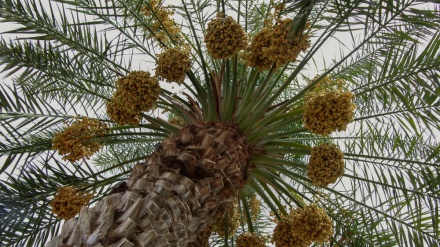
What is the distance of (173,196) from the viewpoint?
3.01 metres

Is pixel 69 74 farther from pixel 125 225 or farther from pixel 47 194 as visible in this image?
pixel 125 225

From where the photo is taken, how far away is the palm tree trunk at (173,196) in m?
2.52

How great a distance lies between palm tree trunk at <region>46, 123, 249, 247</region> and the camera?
2.52m

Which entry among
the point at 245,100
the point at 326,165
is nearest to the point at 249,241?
the point at 326,165

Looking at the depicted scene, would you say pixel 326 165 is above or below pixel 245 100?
below

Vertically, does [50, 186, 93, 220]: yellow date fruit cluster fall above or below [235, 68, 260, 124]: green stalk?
below

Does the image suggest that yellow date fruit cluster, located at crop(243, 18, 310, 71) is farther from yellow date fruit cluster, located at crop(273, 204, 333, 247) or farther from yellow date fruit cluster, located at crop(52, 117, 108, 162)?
yellow date fruit cluster, located at crop(52, 117, 108, 162)

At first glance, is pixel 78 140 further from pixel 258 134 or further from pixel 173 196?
pixel 258 134

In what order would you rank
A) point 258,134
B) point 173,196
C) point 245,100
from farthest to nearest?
1. point 245,100
2. point 258,134
3. point 173,196

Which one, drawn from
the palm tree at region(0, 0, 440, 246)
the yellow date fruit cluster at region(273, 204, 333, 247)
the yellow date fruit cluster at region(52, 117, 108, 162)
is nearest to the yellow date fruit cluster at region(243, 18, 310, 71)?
the palm tree at region(0, 0, 440, 246)

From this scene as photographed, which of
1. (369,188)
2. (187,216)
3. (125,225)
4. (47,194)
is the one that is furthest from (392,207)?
(47,194)

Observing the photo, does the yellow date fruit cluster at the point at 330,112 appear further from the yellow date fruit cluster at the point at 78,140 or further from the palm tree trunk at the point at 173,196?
the yellow date fruit cluster at the point at 78,140

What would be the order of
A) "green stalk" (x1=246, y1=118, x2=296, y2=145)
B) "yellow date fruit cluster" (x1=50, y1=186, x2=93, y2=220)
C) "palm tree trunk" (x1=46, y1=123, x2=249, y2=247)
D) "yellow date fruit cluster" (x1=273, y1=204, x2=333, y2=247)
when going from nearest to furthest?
"palm tree trunk" (x1=46, y1=123, x2=249, y2=247) → "yellow date fruit cluster" (x1=50, y1=186, x2=93, y2=220) → "yellow date fruit cluster" (x1=273, y1=204, x2=333, y2=247) → "green stalk" (x1=246, y1=118, x2=296, y2=145)

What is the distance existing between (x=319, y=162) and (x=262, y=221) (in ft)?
9.07
